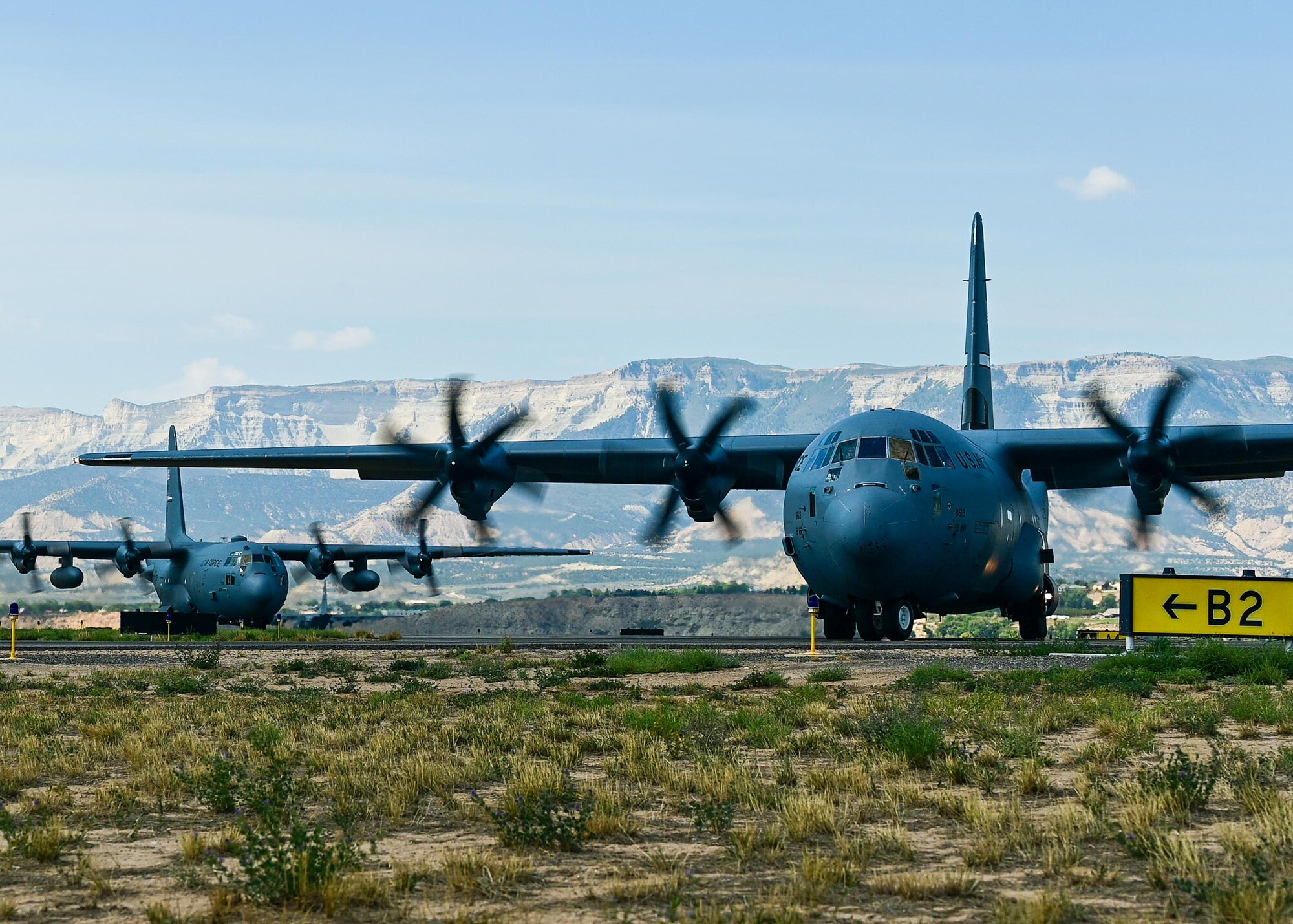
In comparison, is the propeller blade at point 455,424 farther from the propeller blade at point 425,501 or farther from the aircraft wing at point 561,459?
the propeller blade at point 425,501

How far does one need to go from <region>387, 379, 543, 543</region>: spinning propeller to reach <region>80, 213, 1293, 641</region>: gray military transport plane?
0.05 metres

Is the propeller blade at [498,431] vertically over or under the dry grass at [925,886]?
over

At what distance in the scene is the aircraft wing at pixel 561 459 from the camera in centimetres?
3531

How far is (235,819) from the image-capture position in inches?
419

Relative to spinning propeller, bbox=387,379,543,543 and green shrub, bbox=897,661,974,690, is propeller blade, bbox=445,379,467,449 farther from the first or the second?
green shrub, bbox=897,661,974,690

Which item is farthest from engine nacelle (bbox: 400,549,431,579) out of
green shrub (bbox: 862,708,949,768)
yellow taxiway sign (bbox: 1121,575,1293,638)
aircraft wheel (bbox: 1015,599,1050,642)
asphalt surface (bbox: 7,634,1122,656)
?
green shrub (bbox: 862,708,949,768)

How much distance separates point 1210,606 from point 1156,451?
757 centimetres

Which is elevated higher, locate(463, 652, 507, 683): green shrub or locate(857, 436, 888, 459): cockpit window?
locate(857, 436, 888, 459): cockpit window

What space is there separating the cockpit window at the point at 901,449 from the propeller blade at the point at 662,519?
26.6 feet

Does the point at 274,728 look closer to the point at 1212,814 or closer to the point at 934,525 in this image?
the point at 1212,814

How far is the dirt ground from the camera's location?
25.6 ft

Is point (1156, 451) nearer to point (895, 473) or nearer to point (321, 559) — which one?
point (895, 473)

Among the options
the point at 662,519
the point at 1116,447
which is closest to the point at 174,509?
the point at 662,519

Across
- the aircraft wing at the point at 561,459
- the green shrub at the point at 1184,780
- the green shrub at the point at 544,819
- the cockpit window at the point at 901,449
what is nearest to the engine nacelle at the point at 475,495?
the aircraft wing at the point at 561,459
